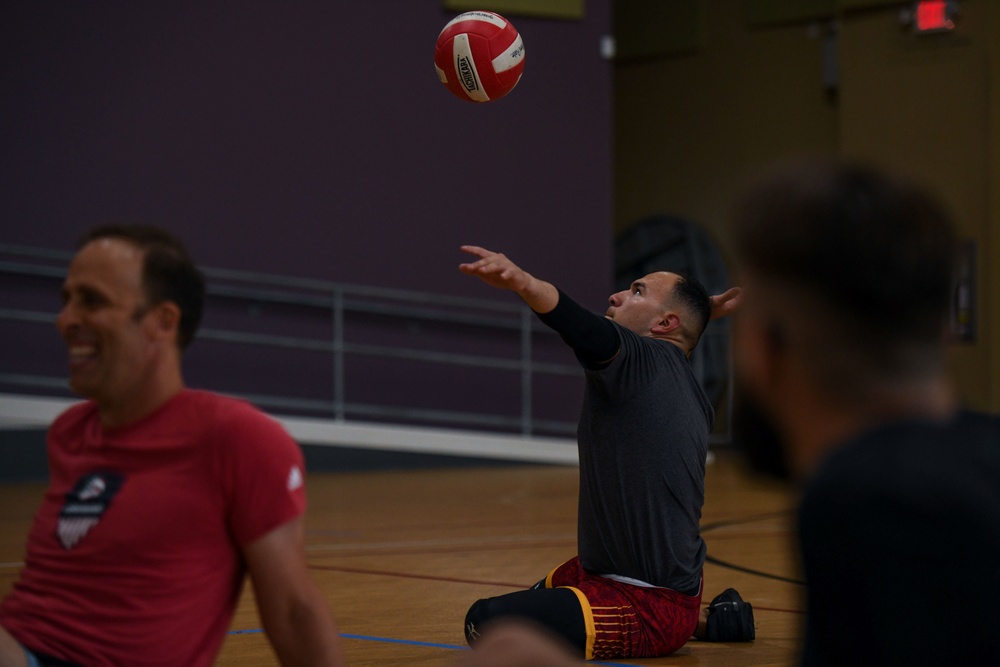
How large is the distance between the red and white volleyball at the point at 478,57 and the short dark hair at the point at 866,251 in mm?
4218

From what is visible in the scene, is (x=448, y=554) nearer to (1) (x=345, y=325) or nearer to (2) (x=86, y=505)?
(2) (x=86, y=505)

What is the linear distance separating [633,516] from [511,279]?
0.86 m

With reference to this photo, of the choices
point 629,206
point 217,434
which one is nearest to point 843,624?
point 217,434

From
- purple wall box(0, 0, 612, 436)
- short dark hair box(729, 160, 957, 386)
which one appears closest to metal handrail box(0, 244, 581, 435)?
purple wall box(0, 0, 612, 436)

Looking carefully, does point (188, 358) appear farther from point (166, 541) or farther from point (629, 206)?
point (166, 541)

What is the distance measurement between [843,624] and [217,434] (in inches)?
41.8

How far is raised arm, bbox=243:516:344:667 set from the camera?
198 cm

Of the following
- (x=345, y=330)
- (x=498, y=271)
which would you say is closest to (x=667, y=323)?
(x=498, y=271)

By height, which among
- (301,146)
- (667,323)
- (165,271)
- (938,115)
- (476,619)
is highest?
(938,115)

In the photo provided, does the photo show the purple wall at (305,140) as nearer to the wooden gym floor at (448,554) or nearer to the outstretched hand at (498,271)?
the wooden gym floor at (448,554)

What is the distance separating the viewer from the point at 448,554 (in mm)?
5996

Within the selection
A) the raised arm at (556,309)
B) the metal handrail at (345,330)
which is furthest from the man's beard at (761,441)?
the metal handrail at (345,330)

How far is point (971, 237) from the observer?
482 inches

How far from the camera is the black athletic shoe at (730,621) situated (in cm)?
397
